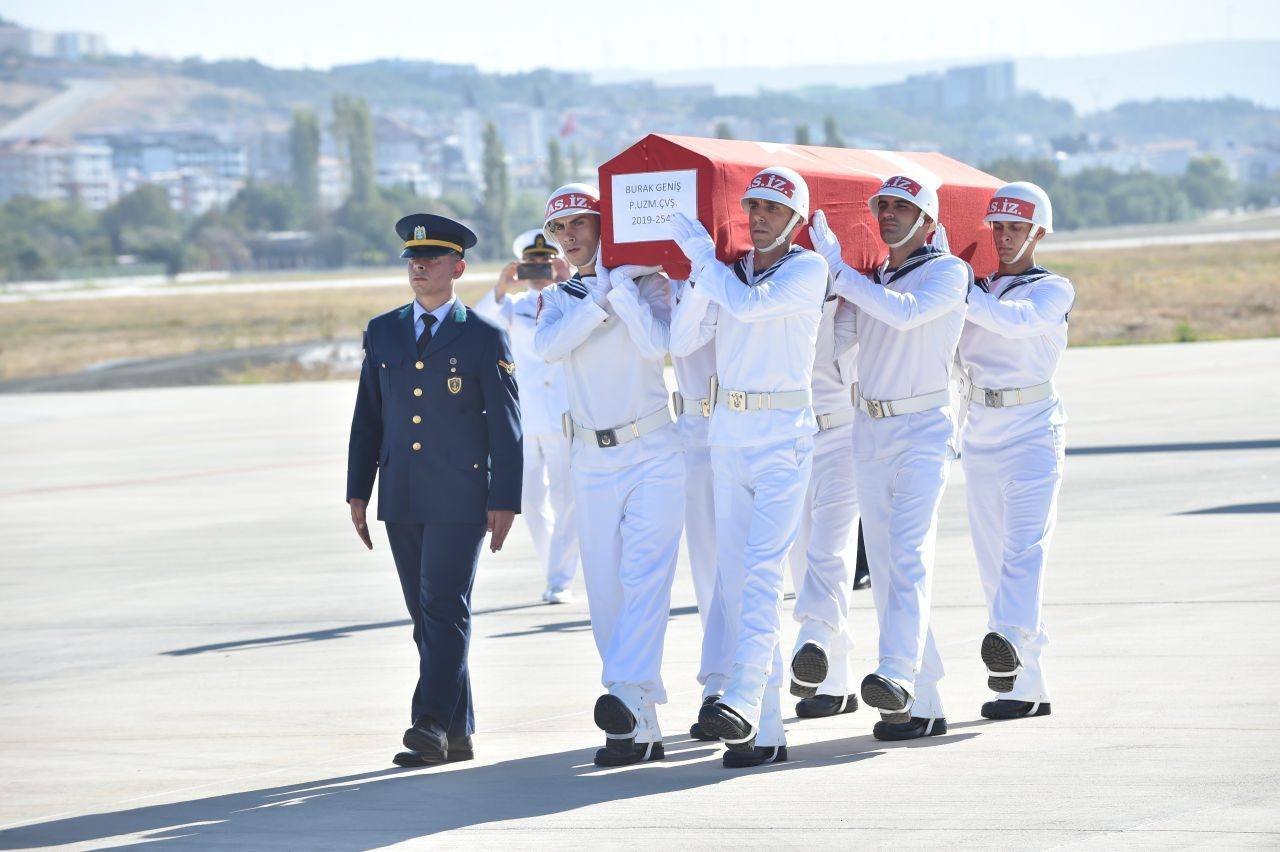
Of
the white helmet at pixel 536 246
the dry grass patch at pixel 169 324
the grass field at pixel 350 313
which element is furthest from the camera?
the dry grass patch at pixel 169 324

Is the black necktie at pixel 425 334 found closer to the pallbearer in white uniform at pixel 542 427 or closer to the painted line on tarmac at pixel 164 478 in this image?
the pallbearer in white uniform at pixel 542 427

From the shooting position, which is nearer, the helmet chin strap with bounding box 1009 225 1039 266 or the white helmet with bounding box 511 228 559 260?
the helmet chin strap with bounding box 1009 225 1039 266

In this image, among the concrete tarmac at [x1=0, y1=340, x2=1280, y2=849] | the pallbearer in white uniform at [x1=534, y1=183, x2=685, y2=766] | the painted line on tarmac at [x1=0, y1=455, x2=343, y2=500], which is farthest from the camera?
the painted line on tarmac at [x1=0, y1=455, x2=343, y2=500]

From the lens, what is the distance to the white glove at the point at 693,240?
23.6ft

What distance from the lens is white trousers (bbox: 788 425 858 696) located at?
315 inches

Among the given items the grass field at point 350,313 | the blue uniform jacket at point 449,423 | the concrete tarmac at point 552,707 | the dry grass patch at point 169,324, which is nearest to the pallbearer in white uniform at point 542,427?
the concrete tarmac at point 552,707

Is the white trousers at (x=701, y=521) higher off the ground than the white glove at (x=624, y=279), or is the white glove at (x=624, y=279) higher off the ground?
the white glove at (x=624, y=279)

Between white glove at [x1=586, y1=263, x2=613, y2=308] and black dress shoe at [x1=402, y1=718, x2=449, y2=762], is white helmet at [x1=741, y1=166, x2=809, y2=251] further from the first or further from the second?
black dress shoe at [x1=402, y1=718, x2=449, y2=762]

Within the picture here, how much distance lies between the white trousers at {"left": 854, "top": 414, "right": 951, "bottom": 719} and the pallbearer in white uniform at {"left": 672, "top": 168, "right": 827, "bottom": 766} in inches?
18.5

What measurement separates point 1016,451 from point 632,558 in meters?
1.83

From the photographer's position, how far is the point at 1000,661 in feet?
25.6

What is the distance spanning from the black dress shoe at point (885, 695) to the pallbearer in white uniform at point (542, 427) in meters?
4.53

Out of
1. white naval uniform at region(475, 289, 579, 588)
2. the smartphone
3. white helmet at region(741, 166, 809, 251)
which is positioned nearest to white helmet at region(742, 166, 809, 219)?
white helmet at region(741, 166, 809, 251)

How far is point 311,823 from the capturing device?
22.0ft
